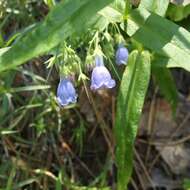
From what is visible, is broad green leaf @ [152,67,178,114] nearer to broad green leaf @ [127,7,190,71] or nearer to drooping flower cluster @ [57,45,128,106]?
broad green leaf @ [127,7,190,71]

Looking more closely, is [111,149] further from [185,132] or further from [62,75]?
[62,75]

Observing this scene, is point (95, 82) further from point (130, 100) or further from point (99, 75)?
point (130, 100)

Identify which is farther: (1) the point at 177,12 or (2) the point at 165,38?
(1) the point at 177,12

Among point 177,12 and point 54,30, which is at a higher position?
point 54,30

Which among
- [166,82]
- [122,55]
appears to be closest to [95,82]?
[122,55]

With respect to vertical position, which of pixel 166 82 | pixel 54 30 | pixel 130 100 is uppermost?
pixel 54 30

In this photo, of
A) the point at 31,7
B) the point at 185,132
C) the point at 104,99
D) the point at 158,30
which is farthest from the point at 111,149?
the point at 158,30

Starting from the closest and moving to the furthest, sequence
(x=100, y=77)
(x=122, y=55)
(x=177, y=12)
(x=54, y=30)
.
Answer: (x=54, y=30), (x=100, y=77), (x=122, y=55), (x=177, y=12)
